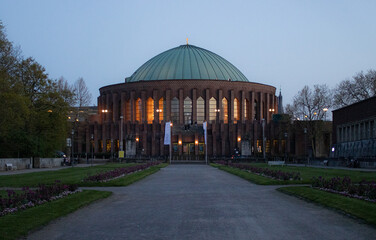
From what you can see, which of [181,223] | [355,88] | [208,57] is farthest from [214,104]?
[181,223]

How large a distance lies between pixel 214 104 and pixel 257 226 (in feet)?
313

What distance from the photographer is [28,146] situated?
52.8 metres

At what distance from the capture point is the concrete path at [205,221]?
1066cm

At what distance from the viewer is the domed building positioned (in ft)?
329

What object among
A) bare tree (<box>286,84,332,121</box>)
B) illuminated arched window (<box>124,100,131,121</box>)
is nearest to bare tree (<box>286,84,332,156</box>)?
bare tree (<box>286,84,332,121</box>)

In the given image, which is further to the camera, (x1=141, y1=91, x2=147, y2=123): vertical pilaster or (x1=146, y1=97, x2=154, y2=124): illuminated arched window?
(x1=146, y1=97, x2=154, y2=124): illuminated arched window

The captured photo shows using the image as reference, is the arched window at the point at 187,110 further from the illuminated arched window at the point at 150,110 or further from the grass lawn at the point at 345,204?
the grass lawn at the point at 345,204

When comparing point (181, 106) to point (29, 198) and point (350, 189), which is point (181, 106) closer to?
point (350, 189)

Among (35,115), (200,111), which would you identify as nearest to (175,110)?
(200,111)

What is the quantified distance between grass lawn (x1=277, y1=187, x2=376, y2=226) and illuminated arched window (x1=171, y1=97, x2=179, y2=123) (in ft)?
281

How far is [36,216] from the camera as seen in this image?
12711 millimetres

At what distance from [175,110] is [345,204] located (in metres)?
91.2

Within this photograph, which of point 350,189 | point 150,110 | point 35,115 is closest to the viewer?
point 350,189

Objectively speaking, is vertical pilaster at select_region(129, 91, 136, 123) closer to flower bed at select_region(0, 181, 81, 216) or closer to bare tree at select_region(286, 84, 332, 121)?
bare tree at select_region(286, 84, 332, 121)
